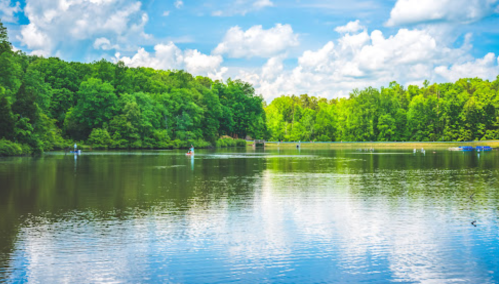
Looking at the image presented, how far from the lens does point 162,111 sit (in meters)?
125

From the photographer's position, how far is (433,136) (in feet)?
547

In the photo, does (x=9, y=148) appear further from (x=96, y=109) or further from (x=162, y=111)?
(x=162, y=111)

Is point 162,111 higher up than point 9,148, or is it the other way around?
point 162,111

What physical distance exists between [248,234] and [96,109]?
104 meters

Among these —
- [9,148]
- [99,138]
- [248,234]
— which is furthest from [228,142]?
[248,234]

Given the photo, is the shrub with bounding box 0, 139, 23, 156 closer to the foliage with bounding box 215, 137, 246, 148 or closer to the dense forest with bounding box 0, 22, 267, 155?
the dense forest with bounding box 0, 22, 267, 155

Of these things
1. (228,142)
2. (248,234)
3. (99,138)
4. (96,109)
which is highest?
(96,109)

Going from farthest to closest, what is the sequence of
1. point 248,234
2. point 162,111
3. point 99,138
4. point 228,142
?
point 228,142 → point 162,111 → point 99,138 → point 248,234

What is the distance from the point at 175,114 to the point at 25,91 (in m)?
56.1

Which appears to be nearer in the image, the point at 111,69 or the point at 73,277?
the point at 73,277

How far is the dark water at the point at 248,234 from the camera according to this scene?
13258 millimetres

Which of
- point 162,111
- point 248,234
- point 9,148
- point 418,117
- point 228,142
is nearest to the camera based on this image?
point 248,234

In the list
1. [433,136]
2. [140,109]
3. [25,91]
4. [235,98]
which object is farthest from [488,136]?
[25,91]

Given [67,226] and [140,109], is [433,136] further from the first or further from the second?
[67,226]
